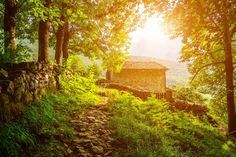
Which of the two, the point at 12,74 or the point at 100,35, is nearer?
the point at 12,74

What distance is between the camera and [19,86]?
269 inches

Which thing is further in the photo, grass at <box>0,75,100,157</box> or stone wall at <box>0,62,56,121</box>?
stone wall at <box>0,62,56,121</box>

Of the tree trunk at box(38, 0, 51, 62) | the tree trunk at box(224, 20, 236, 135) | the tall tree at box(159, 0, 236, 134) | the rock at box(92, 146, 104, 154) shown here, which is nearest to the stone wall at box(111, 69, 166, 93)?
the tall tree at box(159, 0, 236, 134)

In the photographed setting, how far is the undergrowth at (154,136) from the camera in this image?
7.08m

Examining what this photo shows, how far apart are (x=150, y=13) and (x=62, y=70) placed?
198 inches

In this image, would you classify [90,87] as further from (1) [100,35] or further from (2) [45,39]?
(1) [100,35]

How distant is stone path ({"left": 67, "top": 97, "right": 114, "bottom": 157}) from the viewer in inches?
259

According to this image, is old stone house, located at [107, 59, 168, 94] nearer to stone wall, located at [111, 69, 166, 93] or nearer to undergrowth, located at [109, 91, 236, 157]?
stone wall, located at [111, 69, 166, 93]

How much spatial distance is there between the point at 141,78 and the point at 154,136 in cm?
3617

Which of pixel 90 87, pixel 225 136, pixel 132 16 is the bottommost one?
pixel 225 136

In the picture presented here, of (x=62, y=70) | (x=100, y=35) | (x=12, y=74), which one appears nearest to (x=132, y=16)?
(x=62, y=70)

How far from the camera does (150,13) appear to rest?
12805 millimetres

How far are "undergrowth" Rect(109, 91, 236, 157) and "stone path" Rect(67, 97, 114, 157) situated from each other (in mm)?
293

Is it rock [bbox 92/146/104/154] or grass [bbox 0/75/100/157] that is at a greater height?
grass [bbox 0/75/100/157]
